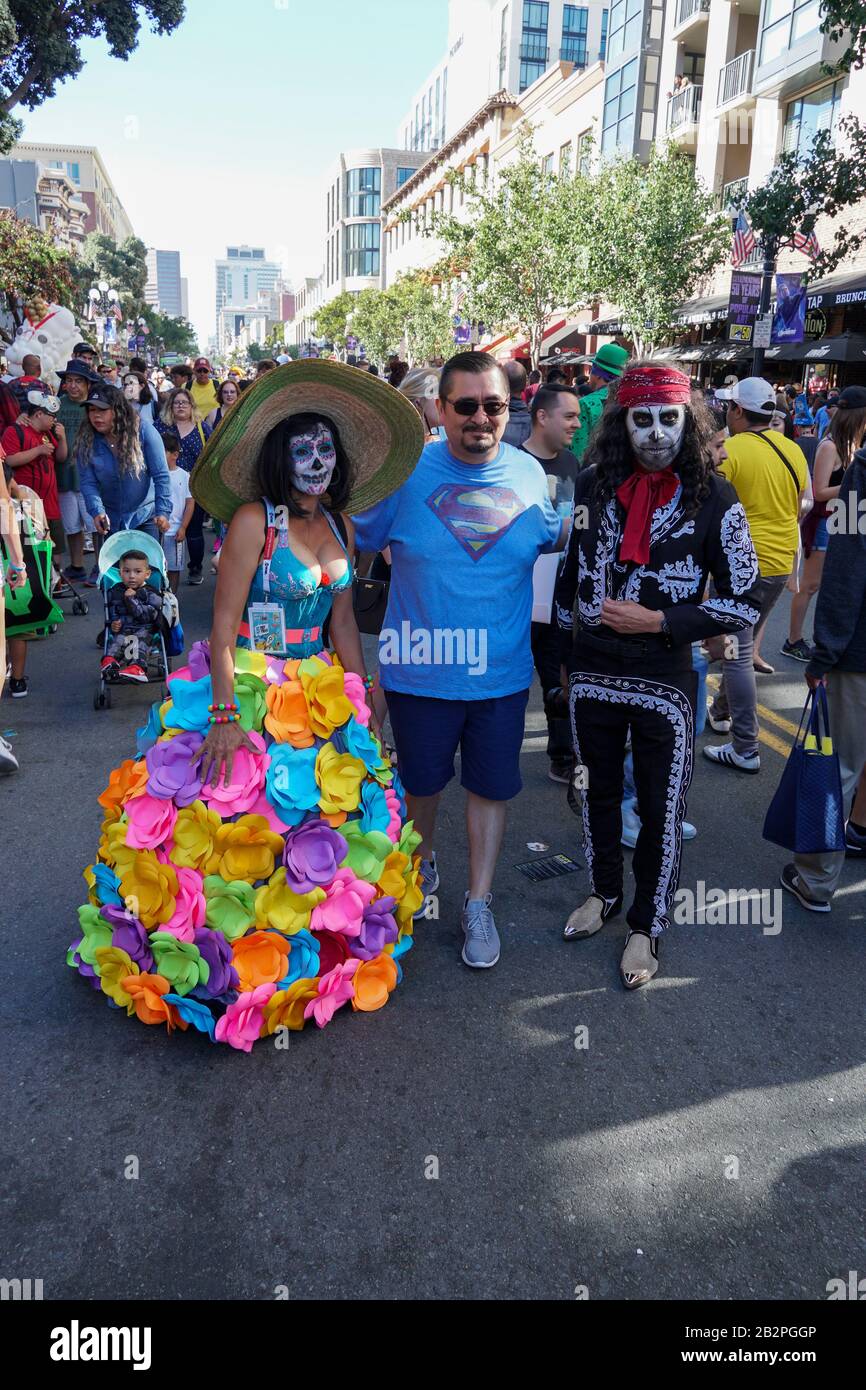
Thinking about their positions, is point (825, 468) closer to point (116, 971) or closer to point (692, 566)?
point (692, 566)

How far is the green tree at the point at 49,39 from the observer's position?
17047 millimetres

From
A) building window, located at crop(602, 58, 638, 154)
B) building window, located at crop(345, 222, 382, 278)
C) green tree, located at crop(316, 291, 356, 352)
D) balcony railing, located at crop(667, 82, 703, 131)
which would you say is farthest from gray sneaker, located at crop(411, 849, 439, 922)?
building window, located at crop(345, 222, 382, 278)

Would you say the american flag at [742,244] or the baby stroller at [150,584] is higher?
the american flag at [742,244]

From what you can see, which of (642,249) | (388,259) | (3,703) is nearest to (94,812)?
(3,703)

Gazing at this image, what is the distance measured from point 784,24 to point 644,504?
27.9 metres

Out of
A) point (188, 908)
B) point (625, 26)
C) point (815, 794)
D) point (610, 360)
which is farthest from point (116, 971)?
point (625, 26)

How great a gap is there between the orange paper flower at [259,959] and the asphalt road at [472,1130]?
0.93 feet

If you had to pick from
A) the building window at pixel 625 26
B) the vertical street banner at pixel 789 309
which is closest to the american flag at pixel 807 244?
the vertical street banner at pixel 789 309

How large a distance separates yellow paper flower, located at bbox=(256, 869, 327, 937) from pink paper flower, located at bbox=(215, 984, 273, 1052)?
7.6 inches

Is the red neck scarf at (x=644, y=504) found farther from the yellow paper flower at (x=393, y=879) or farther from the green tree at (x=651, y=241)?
the green tree at (x=651, y=241)

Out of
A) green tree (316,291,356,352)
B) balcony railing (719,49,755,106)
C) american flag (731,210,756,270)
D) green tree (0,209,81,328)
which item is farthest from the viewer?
green tree (316,291,356,352)

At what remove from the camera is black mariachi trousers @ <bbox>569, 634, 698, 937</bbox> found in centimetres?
337

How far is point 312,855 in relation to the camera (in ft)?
10.1

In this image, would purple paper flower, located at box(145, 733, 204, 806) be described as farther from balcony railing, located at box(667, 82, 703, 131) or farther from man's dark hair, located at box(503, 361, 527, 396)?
balcony railing, located at box(667, 82, 703, 131)
